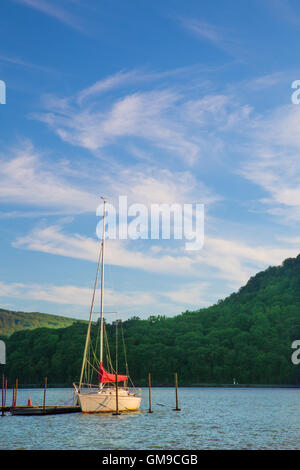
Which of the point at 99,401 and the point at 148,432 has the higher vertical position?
the point at 99,401

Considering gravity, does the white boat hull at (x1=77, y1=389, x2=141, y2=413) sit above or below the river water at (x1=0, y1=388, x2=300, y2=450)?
above

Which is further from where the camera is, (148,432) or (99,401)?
(99,401)

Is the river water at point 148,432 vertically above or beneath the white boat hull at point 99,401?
beneath

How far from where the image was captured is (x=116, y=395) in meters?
68.6

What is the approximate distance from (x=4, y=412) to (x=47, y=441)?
33.0 meters

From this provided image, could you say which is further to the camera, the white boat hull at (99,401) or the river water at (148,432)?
the white boat hull at (99,401)

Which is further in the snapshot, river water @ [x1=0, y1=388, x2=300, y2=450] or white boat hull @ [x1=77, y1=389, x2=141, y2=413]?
white boat hull @ [x1=77, y1=389, x2=141, y2=413]

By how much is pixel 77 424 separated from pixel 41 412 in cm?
1019
